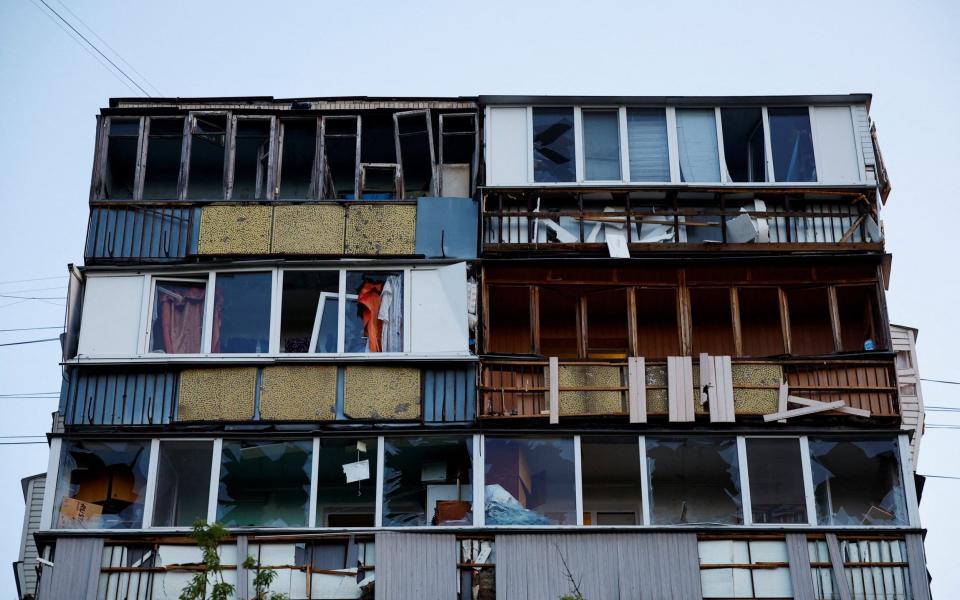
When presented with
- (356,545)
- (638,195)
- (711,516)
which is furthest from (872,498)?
(356,545)

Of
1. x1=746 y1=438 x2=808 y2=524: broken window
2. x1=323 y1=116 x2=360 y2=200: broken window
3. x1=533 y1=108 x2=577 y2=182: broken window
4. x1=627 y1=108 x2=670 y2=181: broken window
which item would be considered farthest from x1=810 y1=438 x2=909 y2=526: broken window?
x1=323 y1=116 x2=360 y2=200: broken window

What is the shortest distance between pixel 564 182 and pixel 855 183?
17.2 feet

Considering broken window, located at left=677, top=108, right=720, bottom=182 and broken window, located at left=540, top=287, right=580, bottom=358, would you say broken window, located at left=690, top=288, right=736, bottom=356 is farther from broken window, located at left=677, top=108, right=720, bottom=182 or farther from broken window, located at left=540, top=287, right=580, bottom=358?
broken window, located at left=677, top=108, right=720, bottom=182

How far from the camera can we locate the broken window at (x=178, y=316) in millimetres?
23594

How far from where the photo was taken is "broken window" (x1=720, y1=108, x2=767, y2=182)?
25000 mm

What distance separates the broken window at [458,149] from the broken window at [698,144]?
3.85 meters

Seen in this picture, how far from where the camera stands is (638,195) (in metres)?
24.6

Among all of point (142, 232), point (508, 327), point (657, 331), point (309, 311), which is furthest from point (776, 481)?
point (142, 232)

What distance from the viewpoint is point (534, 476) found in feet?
74.8

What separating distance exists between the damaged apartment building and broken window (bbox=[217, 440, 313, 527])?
0.20 ft

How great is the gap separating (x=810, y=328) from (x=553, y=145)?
5.94 metres

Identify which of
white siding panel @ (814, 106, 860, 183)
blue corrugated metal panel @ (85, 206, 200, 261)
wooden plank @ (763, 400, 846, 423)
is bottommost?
wooden plank @ (763, 400, 846, 423)

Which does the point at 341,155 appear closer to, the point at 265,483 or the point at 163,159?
the point at 163,159

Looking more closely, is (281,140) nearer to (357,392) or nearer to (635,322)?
(357,392)
